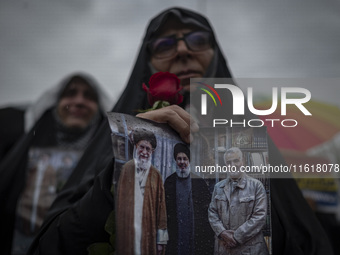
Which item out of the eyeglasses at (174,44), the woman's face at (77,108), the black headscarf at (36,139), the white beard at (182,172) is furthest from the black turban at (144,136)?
the woman's face at (77,108)

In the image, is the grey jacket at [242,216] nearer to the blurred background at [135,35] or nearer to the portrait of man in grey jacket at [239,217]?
the portrait of man in grey jacket at [239,217]

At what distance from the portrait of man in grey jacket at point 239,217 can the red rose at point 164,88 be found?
328 mm

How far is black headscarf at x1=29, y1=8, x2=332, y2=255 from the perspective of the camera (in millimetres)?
1144

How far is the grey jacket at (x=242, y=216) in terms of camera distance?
922 millimetres

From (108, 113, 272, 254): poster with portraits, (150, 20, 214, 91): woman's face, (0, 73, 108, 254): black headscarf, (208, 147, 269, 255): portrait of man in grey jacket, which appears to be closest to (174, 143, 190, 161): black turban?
(108, 113, 272, 254): poster with portraits

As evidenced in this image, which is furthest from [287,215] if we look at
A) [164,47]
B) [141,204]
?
[164,47]

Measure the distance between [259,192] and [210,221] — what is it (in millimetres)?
164

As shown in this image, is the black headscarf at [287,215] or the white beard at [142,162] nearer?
the white beard at [142,162]

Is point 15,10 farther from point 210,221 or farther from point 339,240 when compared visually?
point 339,240

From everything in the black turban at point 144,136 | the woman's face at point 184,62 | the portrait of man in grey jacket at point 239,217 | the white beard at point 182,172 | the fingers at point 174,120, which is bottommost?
the portrait of man in grey jacket at point 239,217

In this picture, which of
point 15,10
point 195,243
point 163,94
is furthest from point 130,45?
point 195,243

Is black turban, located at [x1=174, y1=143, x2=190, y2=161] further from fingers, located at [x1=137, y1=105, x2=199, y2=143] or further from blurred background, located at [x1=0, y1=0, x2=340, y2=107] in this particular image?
blurred background, located at [x1=0, y1=0, x2=340, y2=107]

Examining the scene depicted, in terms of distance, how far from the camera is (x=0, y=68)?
181 centimetres

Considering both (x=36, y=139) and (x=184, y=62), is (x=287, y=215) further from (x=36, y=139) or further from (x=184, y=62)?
(x=36, y=139)
